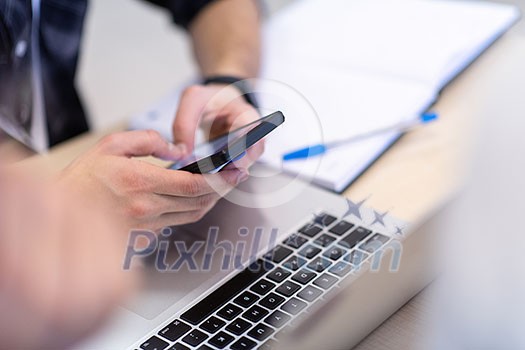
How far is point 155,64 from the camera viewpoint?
6.50 feet

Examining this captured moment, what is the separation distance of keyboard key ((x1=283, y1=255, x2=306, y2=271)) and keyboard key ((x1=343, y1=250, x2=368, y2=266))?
34mm

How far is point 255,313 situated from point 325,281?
0.20 feet

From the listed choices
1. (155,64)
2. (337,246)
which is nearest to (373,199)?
(337,246)

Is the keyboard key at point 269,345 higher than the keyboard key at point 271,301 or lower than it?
lower

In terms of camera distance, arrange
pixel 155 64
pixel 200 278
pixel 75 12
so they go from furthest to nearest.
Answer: pixel 155 64
pixel 75 12
pixel 200 278

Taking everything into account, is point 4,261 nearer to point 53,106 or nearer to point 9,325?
point 9,325

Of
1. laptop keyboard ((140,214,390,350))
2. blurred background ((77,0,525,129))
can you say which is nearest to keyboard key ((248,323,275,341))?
laptop keyboard ((140,214,390,350))

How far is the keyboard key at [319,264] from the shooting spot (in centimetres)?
53

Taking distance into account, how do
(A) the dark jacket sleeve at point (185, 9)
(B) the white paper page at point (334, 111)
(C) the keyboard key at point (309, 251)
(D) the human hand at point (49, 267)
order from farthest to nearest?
(A) the dark jacket sleeve at point (185, 9) → (B) the white paper page at point (334, 111) → (C) the keyboard key at point (309, 251) → (D) the human hand at point (49, 267)

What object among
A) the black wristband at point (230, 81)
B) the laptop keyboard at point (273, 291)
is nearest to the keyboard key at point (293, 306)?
the laptop keyboard at point (273, 291)

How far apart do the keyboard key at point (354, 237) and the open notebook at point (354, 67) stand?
9 centimetres

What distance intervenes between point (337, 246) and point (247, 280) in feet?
0.26

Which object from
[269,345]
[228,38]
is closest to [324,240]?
[269,345]

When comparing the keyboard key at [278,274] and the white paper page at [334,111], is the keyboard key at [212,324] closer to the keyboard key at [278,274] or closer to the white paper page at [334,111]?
the keyboard key at [278,274]
